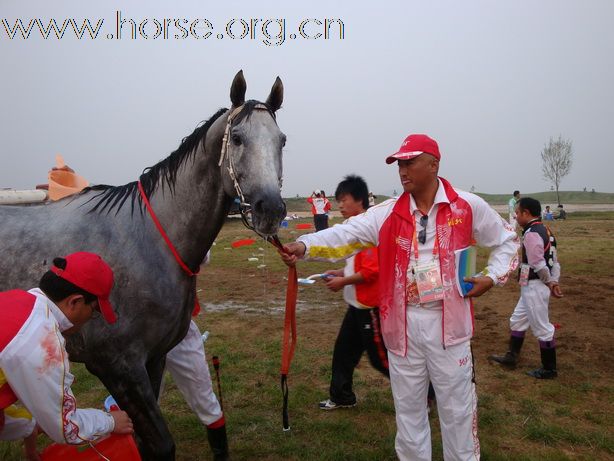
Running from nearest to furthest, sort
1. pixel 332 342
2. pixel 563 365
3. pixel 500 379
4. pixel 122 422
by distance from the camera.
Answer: pixel 122 422 → pixel 500 379 → pixel 563 365 → pixel 332 342

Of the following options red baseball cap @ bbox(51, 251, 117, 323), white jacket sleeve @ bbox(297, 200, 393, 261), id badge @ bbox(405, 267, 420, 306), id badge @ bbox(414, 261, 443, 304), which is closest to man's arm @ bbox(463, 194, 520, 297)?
id badge @ bbox(414, 261, 443, 304)

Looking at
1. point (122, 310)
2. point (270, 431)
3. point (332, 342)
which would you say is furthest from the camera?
point (332, 342)

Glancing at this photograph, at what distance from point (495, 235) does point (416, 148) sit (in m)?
0.77

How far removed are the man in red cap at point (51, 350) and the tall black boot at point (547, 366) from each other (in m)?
4.62

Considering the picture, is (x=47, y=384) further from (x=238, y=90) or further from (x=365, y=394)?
(x=365, y=394)

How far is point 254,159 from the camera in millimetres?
2621

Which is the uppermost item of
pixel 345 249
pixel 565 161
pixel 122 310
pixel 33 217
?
pixel 565 161

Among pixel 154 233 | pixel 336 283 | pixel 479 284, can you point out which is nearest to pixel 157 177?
pixel 154 233

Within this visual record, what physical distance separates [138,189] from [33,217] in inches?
27.2

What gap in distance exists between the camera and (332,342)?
21.0 ft

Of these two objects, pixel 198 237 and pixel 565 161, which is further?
pixel 565 161

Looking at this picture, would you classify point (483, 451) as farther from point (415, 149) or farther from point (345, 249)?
point (415, 149)

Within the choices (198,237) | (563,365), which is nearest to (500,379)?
(563,365)

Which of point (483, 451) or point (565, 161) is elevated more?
point (565, 161)
